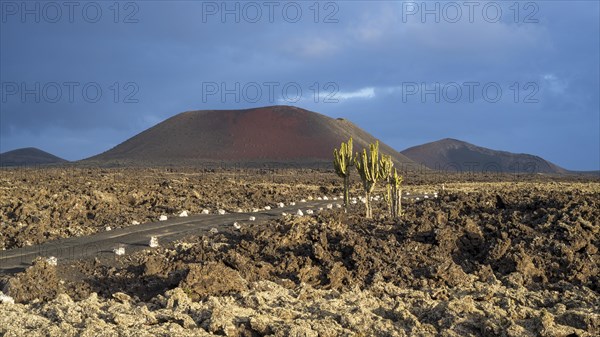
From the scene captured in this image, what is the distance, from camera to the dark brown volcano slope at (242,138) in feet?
275

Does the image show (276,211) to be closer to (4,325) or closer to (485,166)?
(4,325)

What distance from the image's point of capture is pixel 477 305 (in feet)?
25.3

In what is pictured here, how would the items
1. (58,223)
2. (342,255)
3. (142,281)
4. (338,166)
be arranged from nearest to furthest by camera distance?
(142,281), (342,255), (58,223), (338,166)

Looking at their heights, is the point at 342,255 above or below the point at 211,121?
below

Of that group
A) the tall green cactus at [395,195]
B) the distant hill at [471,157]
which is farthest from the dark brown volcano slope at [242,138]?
the tall green cactus at [395,195]

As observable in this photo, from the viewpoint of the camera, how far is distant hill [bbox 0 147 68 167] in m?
104

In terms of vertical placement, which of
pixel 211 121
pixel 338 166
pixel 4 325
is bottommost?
pixel 4 325

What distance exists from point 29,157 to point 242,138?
142ft

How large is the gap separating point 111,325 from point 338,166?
1305cm

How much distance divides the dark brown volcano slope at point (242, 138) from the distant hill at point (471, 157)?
3648 centimetres

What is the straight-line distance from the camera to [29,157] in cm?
10900

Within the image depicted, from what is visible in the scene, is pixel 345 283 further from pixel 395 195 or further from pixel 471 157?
pixel 471 157

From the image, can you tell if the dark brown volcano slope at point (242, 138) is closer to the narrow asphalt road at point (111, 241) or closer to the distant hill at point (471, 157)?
the distant hill at point (471, 157)

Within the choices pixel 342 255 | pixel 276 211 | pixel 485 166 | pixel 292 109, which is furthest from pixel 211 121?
pixel 342 255
